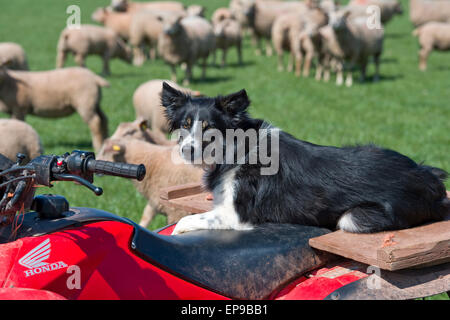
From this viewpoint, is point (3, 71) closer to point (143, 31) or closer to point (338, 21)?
point (338, 21)

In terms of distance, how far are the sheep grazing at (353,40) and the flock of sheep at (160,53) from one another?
1.2 inches

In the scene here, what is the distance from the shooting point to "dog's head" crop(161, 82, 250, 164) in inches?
130

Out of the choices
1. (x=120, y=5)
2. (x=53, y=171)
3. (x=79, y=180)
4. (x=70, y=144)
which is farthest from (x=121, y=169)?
(x=120, y=5)

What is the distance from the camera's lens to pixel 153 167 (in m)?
6.44

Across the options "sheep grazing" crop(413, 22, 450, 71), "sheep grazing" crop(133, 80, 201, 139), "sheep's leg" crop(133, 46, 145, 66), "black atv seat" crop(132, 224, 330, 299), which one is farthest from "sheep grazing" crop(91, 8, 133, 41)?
"black atv seat" crop(132, 224, 330, 299)

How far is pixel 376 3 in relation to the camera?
27.5 meters

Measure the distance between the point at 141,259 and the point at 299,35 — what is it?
55.9ft

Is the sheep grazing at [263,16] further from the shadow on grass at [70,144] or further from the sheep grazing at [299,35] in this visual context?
the shadow on grass at [70,144]

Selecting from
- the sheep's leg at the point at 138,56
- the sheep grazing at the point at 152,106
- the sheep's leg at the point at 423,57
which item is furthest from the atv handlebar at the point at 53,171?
the sheep's leg at the point at 138,56

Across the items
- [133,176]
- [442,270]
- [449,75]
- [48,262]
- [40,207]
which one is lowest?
[442,270]

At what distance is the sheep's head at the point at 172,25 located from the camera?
17.1m

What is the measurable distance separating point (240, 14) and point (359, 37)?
31.1 ft

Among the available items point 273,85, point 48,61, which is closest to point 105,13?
point 48,61

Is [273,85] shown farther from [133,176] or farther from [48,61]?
[133,176]
